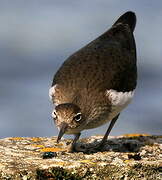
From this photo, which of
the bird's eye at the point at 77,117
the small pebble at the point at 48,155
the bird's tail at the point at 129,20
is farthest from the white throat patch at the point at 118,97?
the bird's tail at the point at 129,20

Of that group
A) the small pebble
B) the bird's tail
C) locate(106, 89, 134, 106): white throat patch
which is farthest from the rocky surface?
the bird's tail

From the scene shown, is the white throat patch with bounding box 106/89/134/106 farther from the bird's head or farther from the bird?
the bird's head

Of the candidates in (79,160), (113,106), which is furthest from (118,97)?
(79,160)

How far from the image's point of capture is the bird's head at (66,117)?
10430 mm

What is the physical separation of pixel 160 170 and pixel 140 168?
1.33ft

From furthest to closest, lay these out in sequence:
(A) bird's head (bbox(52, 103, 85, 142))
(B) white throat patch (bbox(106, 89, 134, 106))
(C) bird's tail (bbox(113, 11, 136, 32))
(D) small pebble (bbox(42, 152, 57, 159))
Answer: (C) bird's tail (bbox(113, 11, 136, 32))
(B) white throat patch (bbox(106, 89, 134, 106))
(A) bird's head (bbox(52, 103, 85, 142))
(D) small pebble (bbox(42, 152, 57, 159))

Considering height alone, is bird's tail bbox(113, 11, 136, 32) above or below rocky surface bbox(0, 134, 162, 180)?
above

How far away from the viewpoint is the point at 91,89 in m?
11.4

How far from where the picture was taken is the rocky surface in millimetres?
8719

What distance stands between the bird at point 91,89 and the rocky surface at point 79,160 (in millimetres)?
526

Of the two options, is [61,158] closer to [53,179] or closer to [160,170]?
[53,179]

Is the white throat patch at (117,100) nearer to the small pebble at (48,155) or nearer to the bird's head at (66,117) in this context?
the bird's head at (66,117)

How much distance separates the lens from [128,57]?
12.7 m

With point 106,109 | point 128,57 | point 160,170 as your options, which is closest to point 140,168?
point 160,170
